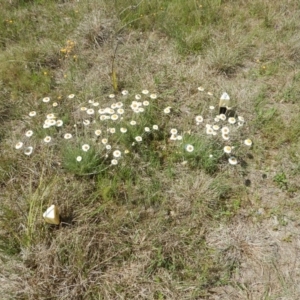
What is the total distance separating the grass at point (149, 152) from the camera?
1.80 meters

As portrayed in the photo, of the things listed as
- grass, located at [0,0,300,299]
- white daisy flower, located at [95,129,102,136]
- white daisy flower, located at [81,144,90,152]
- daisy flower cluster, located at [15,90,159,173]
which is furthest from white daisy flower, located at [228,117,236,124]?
white daisy flower, located at [81,144,90,152]

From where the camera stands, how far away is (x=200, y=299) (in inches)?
68.4

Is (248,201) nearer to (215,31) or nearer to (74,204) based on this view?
(74,204)

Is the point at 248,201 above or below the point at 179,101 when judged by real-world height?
below

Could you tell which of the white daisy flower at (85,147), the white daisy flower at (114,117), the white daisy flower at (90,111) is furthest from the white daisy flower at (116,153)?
the white daisy flower at (90,111)

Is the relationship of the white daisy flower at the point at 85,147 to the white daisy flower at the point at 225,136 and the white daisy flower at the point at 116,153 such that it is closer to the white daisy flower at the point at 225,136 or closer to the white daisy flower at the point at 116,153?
the white daisy flower at the point at 116,153

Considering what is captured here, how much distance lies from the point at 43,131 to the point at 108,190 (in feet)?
2.44

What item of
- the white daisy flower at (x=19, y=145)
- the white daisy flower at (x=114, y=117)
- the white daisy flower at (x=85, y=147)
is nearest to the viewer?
the white daisy flower at (x=85, y=147)

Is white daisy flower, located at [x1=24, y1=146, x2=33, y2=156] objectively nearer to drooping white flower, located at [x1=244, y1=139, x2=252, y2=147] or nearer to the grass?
the grass

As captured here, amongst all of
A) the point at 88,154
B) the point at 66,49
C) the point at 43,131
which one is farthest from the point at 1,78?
the point at 88,154

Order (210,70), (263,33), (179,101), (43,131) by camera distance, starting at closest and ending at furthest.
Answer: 1. (43,131)
2. (179,101)
3. (210,70)
4. (263,33)

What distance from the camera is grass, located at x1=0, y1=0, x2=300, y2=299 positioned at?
1798 mm

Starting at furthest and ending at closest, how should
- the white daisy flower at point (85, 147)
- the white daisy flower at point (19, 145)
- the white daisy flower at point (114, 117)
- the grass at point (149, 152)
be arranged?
Answer: the white daisy flower at point (114, 117), the white daisy flower at point (19, 145), the white daisy flower at point (85, 147), the grass at point (149, 152)

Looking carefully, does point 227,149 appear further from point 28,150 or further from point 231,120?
point 28,150
